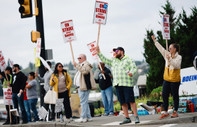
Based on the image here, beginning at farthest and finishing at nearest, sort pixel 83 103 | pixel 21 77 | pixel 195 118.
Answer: pixel 21 77 < pixel 83 103 < pixel 195 118

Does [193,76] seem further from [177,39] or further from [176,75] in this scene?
[177,39]

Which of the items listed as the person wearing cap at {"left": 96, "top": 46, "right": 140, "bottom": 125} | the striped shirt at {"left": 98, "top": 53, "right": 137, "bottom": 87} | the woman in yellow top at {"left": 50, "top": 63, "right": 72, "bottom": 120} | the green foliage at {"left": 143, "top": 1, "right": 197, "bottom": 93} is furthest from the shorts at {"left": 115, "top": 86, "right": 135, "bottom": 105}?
the green foliage at {"left": 143, "top": 1, "right": 197, "bottom": 93}

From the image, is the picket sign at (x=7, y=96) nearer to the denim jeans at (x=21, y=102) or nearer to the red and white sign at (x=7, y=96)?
the red and white sign at (x=7, y=96)

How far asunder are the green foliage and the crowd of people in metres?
7.66

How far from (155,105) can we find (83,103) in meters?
2.43

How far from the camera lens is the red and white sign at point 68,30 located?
11.0m

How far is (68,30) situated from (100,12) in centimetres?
116

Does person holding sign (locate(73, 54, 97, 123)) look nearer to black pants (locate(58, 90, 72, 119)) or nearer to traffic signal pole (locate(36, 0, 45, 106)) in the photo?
black pants (locate(58, 90, 72, 119))

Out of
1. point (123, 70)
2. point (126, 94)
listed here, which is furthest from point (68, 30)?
point (126, 94)

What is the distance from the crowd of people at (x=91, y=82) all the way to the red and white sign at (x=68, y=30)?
30.7 inches

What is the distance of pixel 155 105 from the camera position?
38.0ft

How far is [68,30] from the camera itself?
36.2 ft

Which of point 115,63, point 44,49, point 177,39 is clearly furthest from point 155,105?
point 177,39

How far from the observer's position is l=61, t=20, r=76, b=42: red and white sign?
11.0m
